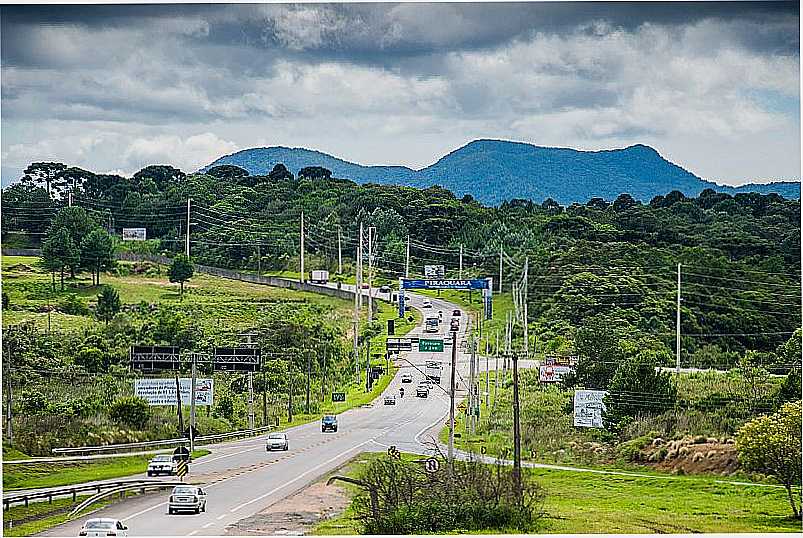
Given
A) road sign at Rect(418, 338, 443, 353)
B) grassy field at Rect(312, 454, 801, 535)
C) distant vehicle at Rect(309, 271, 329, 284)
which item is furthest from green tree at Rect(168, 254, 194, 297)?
grassy field at Rect(312, 454, 801, 535)

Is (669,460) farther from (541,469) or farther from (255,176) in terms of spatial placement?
(255,176)

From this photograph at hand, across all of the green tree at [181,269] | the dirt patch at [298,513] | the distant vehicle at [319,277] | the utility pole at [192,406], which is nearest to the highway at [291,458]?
the dirt patch at [298,513]

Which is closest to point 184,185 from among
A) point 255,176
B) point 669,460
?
point 255,176

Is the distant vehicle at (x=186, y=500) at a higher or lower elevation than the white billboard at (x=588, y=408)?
lower

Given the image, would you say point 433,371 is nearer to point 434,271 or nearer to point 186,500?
point 434,271

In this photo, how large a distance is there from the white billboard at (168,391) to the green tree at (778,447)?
18.8 ft

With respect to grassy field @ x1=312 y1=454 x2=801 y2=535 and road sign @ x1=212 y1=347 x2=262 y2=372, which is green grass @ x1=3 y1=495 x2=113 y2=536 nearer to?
grassy field @ x1=312 y1=454 x2=801 y2=535

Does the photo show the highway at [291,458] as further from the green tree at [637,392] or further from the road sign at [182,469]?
the green tree at [637,392]

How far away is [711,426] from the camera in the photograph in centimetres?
1154

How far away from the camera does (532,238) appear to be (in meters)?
13.7

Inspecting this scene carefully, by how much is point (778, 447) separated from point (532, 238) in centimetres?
529

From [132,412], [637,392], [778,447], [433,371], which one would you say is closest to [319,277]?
[433,371]

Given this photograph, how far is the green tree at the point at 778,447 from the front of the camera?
8.86 metres

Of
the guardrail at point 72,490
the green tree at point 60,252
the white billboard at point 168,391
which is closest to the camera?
the guardrail at point 72,490
